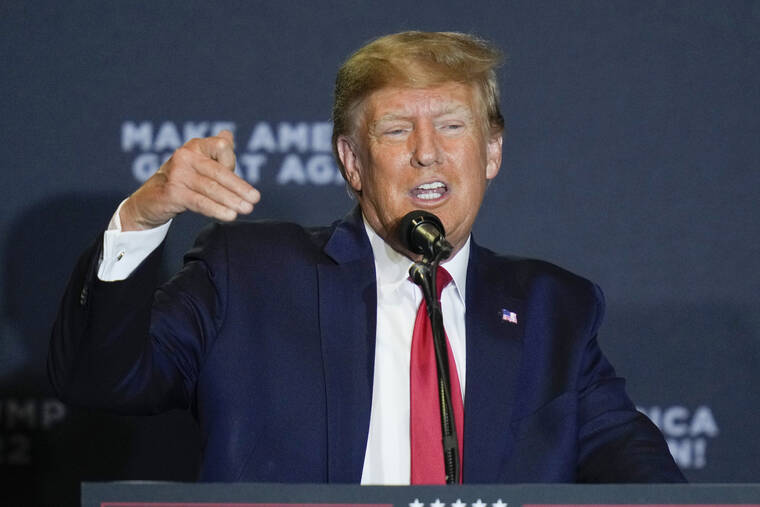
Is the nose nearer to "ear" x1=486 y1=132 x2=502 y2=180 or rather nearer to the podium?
"ear" x1=486 y1=132 x2=502 y2=180

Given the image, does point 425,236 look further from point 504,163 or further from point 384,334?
point 504,163

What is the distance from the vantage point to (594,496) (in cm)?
114

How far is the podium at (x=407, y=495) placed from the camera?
3.65ft

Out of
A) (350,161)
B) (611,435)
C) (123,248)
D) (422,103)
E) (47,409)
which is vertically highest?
(422,103)

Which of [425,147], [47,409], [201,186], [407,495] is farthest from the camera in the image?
[47,409]

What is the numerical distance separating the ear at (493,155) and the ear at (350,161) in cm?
26

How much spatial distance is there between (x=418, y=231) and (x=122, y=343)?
0.46 meters

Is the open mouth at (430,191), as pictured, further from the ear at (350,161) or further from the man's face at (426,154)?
the ear at (350,161)

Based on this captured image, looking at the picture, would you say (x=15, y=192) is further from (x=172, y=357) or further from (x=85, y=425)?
(x=172, y=357)

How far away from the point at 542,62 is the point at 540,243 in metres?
0.49

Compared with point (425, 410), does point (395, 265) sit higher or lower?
higher

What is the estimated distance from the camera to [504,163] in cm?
286

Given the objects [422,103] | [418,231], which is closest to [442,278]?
[422,103]

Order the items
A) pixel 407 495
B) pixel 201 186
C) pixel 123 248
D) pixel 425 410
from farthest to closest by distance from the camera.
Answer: pixel 425 410 < pixel 123 248 < pixel 201 186 < pixel 407 495
